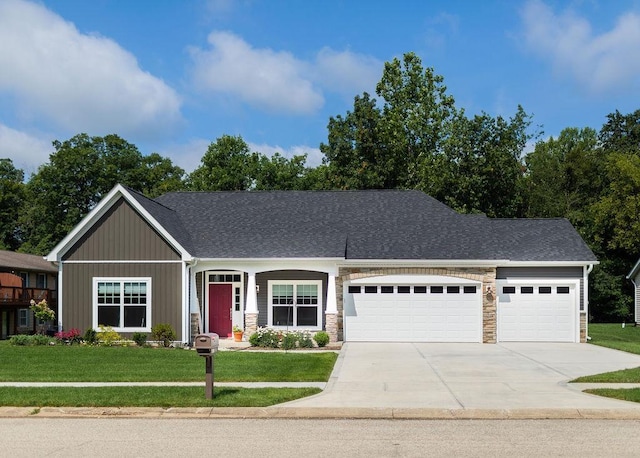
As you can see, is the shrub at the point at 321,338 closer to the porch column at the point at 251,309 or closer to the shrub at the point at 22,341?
the porch column at the point at 251,309

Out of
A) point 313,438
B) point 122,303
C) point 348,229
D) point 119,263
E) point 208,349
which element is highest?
point 348,229

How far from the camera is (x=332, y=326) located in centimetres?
2695

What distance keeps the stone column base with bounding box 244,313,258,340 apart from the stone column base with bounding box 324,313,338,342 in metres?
2.67

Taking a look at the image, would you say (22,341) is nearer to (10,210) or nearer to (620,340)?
(620,340)

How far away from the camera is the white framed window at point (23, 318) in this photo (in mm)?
36938

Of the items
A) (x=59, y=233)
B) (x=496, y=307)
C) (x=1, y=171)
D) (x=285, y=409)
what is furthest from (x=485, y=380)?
(x=1, y=171)

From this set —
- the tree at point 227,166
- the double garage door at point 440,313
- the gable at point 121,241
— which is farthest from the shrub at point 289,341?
the tree at point 227,166

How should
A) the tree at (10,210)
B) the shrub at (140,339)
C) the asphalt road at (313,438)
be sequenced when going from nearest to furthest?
the asphalt road at (313,438) → the shrub at (140,339) → the tree at (10,210)

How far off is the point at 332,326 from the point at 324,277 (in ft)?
8.19

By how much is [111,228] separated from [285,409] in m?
16.6

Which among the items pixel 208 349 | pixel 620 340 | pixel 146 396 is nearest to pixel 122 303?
pixel 146 396

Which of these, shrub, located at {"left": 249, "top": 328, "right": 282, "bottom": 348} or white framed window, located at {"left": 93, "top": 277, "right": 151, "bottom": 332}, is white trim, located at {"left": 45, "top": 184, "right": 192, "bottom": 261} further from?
shrub, located at {"left": 249, "top": 328, "right": 282, "bottom": 348}

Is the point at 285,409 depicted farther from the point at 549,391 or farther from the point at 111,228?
A: the point at 111,228

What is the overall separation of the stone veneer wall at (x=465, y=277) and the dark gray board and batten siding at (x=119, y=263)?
6.11m
